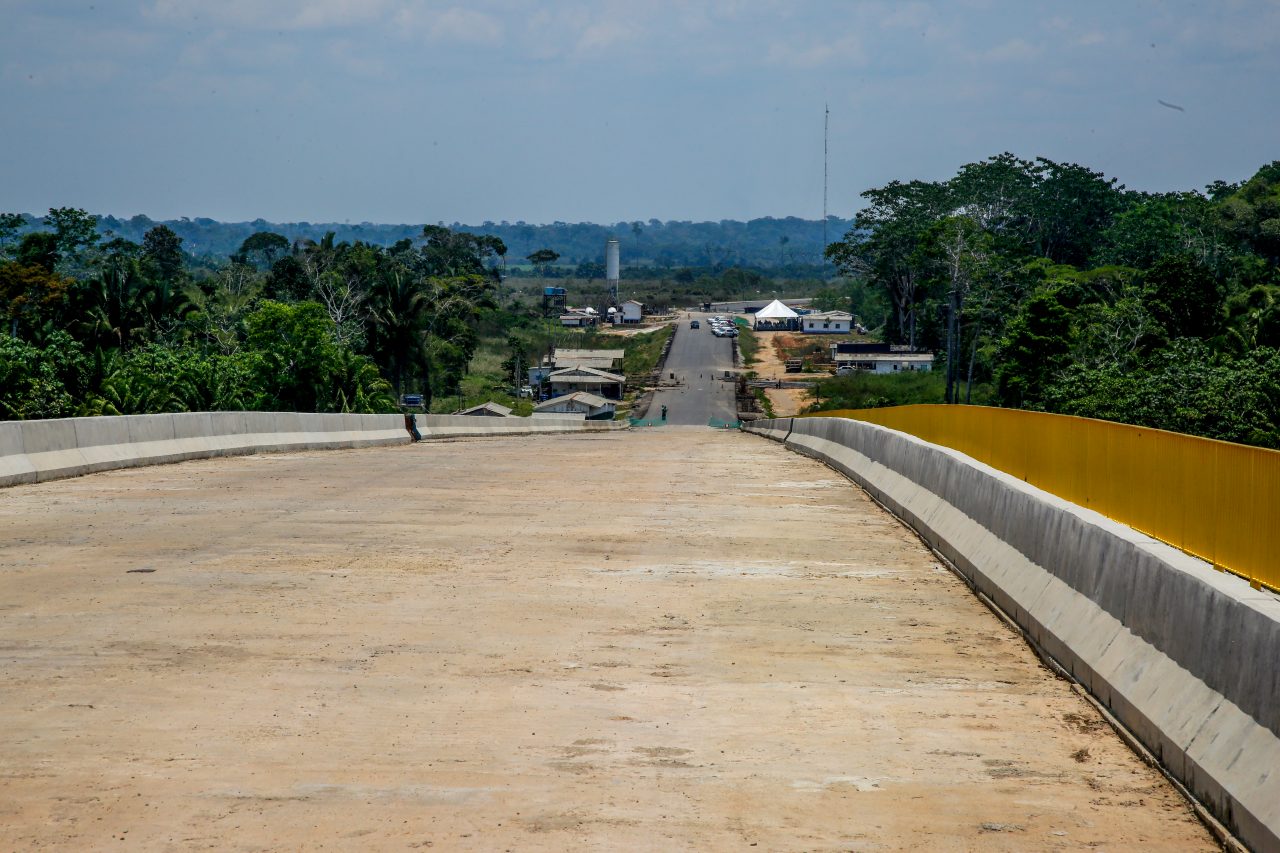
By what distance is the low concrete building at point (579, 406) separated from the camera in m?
142

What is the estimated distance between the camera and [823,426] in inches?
1248

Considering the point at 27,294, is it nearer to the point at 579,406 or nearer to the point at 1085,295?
the point at 579,406

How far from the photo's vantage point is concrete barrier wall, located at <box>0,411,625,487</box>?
19.9 m

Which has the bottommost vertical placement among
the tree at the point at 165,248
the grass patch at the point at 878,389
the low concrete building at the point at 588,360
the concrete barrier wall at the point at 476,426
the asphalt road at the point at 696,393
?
the asphalt road at the point at 696,393

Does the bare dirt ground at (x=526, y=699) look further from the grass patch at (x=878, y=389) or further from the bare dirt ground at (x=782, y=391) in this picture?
the grass patch at (x=878, y=389)

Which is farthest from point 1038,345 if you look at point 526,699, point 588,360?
point 526,699

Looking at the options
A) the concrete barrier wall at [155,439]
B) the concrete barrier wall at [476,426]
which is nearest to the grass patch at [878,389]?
the concrete barrier wall at [476,426]

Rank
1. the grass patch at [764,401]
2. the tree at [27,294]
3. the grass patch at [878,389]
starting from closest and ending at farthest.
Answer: the tree at [27,294] < the grass patch at [764,401] < the grass patch at [878,389]

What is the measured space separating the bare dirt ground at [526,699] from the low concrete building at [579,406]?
126m

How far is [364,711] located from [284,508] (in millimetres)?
9508

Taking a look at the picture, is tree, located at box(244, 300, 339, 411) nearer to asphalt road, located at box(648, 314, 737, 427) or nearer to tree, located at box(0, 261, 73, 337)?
tree, located at box(0, 261, 73, 337)

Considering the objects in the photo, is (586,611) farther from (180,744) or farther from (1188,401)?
(1188,401)

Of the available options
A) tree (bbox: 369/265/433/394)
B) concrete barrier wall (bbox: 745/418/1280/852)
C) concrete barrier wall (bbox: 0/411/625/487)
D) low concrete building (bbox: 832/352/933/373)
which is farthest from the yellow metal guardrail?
low concrete building (bbox: 832/352/933/373)

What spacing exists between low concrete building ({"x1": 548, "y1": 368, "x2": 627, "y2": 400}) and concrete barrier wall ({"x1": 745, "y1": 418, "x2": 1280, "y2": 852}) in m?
144
